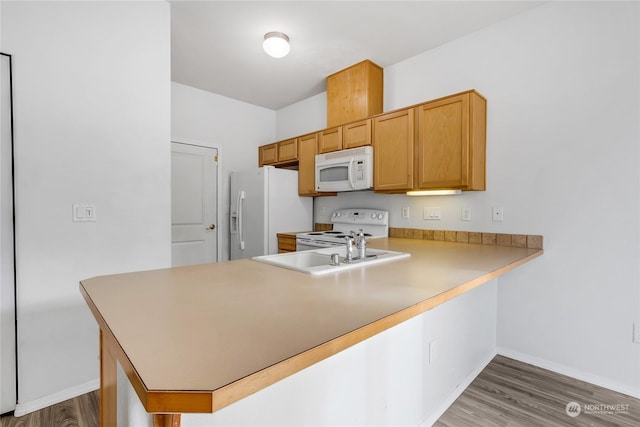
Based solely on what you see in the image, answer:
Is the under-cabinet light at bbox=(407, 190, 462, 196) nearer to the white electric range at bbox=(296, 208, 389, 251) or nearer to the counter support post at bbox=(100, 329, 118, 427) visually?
the white electric range at bbox=(296, 208, 389, 251)

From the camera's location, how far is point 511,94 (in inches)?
95.4

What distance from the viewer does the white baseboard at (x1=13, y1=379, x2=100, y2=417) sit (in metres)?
1.81

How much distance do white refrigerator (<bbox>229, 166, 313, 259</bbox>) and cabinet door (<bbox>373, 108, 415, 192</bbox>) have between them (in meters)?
1.25

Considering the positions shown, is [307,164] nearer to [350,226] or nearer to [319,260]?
[350,226]

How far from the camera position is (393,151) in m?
2.81

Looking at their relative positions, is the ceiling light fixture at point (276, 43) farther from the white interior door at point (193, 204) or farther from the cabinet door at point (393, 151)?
the white interior door at point (193, 204)

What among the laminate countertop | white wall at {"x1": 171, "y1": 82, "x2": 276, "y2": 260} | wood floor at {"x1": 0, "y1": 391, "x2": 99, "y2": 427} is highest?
white wall at {"x1": 171, "y1": 82, "x2": 276, "y2": 260}

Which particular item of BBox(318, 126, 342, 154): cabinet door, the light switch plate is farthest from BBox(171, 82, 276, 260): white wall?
the light switch plate

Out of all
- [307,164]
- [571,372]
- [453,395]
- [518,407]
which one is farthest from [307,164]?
[571,372]

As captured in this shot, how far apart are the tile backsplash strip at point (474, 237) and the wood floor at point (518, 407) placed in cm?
94

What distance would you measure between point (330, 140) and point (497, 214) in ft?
5.89

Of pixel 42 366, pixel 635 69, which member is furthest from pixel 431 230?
pixel 42 366

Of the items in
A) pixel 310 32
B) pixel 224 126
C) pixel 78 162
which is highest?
pixel 310 32

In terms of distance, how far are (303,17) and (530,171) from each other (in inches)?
83.5
